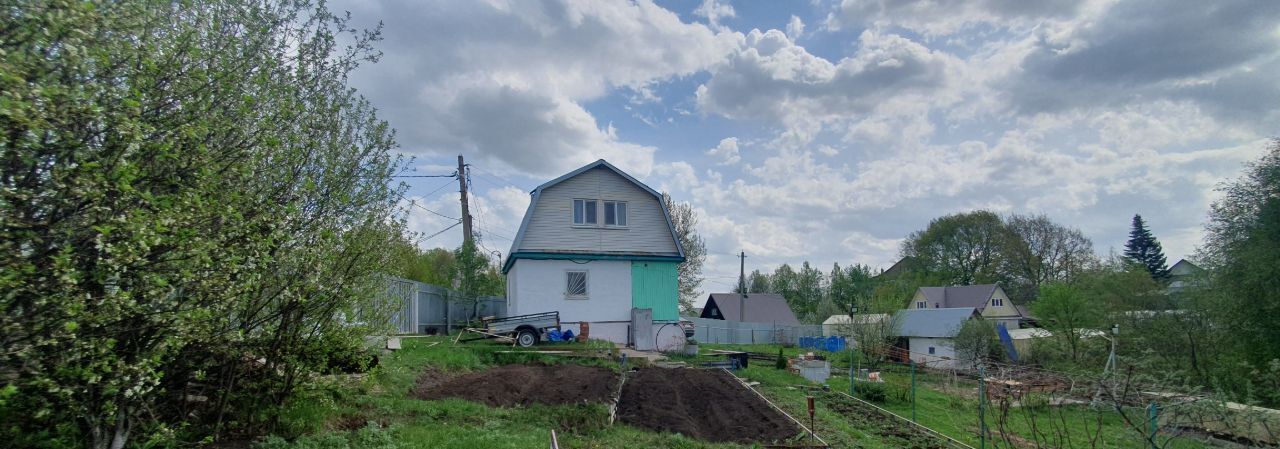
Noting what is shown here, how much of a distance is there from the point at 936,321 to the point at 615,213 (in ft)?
73.8

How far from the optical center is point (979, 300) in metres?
46.8

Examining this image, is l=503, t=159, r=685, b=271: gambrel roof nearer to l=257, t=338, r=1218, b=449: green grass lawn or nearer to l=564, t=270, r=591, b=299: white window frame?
l=564, t=270, r=591, b=299: white window frame

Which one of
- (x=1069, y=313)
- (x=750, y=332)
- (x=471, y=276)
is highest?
(x=471, y=276)

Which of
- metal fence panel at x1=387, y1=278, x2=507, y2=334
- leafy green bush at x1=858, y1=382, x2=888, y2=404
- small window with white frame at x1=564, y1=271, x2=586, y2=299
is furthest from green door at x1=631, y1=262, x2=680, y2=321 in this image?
metal fence panel at x1=387, y1=278, x2=507, y2=334

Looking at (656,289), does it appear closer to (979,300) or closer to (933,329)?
(933,329)

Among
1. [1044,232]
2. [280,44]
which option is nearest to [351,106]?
[280,44]

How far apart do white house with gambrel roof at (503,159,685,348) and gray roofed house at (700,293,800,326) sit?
27615 mm

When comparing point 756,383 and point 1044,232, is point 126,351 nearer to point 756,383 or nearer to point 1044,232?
point 756,383

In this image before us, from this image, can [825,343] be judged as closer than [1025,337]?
No

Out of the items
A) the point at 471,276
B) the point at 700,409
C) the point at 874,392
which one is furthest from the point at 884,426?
the point at 471,276

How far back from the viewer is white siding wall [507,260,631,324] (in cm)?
1873

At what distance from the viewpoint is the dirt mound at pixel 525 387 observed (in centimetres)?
952

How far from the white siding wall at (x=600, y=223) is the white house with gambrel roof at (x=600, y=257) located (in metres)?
0.03

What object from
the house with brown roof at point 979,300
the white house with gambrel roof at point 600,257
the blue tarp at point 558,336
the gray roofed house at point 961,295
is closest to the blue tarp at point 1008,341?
the house with brown roof at point 979,300
